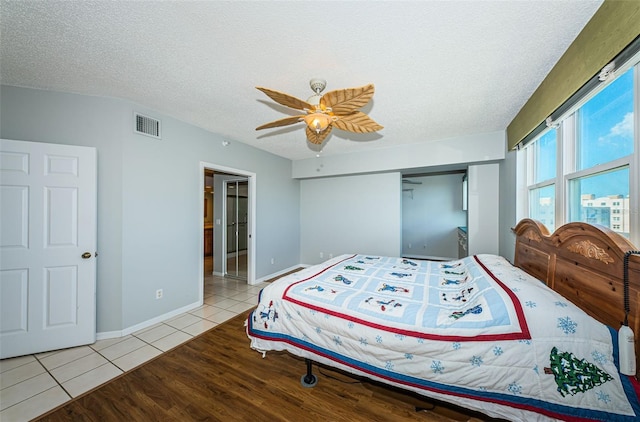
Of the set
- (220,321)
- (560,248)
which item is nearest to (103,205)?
(220,321)

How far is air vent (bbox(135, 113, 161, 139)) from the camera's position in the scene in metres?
2.54

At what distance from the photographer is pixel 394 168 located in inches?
160

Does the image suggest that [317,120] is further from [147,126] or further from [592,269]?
[147,126]

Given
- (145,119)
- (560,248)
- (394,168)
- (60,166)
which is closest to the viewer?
(560,248)

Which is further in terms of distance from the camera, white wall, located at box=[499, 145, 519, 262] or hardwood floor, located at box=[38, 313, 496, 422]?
white wall, located at box=[499, 145, 519, 262]

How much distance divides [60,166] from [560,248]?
435 cm

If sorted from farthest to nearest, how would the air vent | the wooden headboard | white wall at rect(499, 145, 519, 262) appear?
white wall at rect(499, 145, 519, 262), the air vent, the wooden headboard

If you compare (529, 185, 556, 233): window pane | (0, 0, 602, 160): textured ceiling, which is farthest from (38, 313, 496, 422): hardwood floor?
(0, 0, 602, 160): textured ceiling

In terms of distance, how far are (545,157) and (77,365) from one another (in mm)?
4765

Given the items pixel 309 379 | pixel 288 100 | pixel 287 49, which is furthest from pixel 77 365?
pixel 287 49

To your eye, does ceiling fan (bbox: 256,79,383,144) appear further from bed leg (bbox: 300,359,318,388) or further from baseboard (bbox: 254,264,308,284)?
baseboard (bbox: 254,264,308,284)

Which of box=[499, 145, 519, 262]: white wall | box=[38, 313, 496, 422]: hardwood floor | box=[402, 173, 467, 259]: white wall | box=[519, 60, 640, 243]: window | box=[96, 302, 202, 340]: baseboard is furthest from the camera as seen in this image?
box=[402, 173, 467, 259]: white wall

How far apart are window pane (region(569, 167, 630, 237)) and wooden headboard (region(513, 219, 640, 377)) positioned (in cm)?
13

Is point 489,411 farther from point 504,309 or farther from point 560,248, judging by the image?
point 560,248
